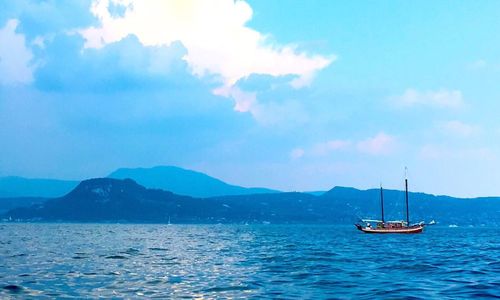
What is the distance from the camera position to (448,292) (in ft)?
121

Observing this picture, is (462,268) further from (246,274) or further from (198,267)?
(198,267)

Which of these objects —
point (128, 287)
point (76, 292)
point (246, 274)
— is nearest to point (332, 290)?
point (246, 274)

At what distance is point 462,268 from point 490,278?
961 centimetres

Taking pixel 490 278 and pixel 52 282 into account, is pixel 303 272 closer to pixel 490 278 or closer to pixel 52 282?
pixel 490 278

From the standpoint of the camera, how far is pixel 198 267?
54.8 m

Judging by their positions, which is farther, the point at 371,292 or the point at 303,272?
the point at 303,272

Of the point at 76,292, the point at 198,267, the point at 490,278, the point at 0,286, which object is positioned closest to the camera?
the point at 76,292

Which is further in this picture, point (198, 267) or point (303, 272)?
point (198, 267)

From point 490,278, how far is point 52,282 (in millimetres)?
38083

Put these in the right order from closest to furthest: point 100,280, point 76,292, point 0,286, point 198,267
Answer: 1. point 76,292
2. point 0,286
3. point 100,280
4. point 198,267

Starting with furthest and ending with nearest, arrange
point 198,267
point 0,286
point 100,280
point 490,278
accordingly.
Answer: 1. point 198,267
2. point 490,278
3. point 100,280
4. point 0,286

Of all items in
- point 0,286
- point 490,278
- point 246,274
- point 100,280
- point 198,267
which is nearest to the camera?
point 0,286

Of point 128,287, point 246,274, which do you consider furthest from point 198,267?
point 128,287

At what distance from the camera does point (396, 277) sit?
45969 mm
